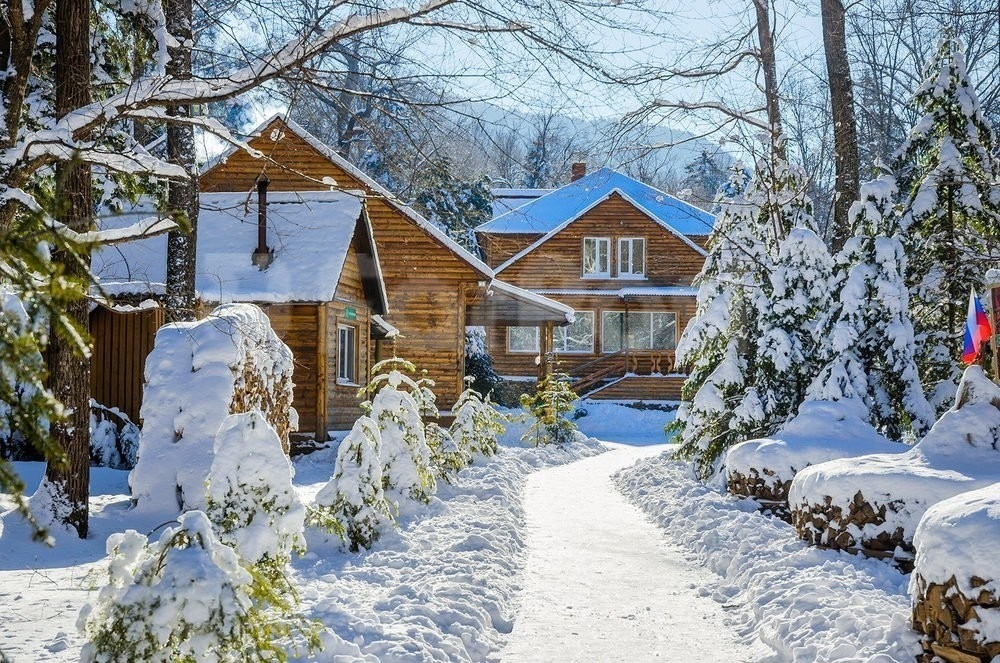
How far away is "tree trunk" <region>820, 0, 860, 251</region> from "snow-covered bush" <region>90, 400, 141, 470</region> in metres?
11.2

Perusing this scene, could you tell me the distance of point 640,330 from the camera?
37.7 metres

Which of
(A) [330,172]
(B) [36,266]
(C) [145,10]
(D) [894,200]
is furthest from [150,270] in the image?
(B) [36,266]

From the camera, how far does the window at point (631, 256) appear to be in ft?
122

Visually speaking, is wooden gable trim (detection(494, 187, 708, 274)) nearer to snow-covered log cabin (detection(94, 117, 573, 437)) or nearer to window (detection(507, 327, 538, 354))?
window (detection(507, 327, 538, 354))

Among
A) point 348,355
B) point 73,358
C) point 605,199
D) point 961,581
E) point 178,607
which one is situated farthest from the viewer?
point 605,199

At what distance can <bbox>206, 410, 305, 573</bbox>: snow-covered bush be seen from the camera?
5234 mm

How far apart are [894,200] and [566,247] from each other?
2517 centimetres

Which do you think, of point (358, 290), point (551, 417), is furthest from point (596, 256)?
point (358, 290)

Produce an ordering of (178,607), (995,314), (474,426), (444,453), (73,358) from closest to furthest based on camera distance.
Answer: (178,607)
(995,314)
(73,358)
(444,453)
(474,426)

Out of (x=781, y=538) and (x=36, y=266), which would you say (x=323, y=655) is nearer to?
(x=36, y=266)

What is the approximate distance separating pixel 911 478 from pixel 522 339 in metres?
30.1

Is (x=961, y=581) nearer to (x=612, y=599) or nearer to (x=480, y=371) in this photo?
(x=612, y=599)

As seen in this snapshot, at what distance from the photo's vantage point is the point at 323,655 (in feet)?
15.1

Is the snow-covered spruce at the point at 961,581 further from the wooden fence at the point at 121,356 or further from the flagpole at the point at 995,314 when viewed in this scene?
the wooden fence at the point at 121,356
